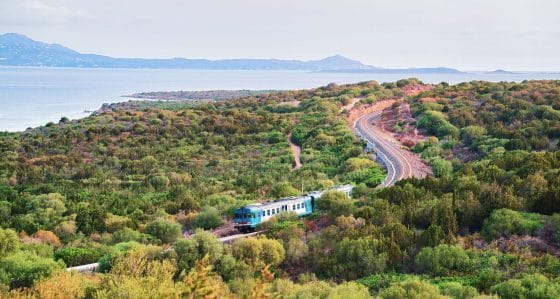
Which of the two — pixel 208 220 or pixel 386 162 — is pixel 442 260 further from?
pixel 386 162

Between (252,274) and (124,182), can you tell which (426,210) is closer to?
(252,274)

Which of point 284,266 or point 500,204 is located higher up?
point 500,204

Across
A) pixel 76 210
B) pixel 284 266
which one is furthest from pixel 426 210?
pixel 76 210

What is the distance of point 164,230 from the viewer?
31.3m

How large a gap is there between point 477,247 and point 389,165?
2729 centimetres

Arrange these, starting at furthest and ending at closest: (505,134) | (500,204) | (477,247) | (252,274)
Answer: (505,134) → (500,204) → (477,247) → (252,274)

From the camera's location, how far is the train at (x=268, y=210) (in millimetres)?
33156

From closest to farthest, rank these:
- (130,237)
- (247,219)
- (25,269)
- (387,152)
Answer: (25,269) < (130,237) < (247,219) < (387,152)

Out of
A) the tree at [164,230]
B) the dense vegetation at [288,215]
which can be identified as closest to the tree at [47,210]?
the dense vegetation at [288,215]

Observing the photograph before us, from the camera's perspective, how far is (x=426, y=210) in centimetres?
2873

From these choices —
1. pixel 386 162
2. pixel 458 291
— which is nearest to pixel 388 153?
pixel 386 162

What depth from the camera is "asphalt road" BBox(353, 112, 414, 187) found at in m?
47.9

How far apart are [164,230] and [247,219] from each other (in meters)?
4.58

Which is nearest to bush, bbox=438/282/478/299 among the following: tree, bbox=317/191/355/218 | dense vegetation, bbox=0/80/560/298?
dense vegetation, bbox=0/80/560/298
